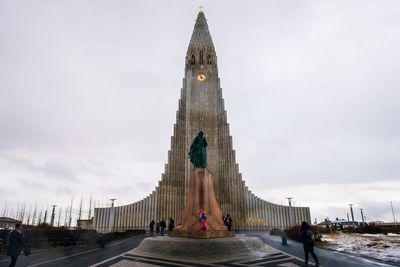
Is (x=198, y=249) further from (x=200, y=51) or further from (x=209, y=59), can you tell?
(x=200, y=51)

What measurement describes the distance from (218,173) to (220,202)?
4159 millimetres

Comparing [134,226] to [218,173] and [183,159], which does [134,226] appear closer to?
[183,159]

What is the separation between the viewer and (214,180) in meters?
36.7

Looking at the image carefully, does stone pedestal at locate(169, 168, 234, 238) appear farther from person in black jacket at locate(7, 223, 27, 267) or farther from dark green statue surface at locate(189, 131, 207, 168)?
person in black jacket at locate(7, 223, 27, 267)

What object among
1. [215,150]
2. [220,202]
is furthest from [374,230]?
[215,150]

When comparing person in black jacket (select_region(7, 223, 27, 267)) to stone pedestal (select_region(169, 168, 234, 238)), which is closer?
person in black jacket (select_region(7, 223, 27, 267))

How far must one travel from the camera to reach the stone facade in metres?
34.8

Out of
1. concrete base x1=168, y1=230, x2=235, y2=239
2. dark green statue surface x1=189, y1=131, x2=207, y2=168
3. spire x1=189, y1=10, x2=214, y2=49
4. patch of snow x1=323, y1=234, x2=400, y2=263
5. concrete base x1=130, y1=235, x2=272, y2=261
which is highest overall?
spire x1=189, y1=10, x2=214, y2=49

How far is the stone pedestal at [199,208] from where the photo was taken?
36.3ft

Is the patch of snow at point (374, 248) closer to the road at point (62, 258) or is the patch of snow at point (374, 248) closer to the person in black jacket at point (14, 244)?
the road at point (62, 258)

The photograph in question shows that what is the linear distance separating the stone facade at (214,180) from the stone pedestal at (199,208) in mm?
23854

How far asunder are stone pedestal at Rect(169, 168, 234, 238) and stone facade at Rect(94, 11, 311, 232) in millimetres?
23854

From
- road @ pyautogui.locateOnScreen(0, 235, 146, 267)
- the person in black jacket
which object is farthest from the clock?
the person in black jacket

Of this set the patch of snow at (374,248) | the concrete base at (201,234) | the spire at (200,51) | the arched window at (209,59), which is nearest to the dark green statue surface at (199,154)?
the concrete base at (201,234)
